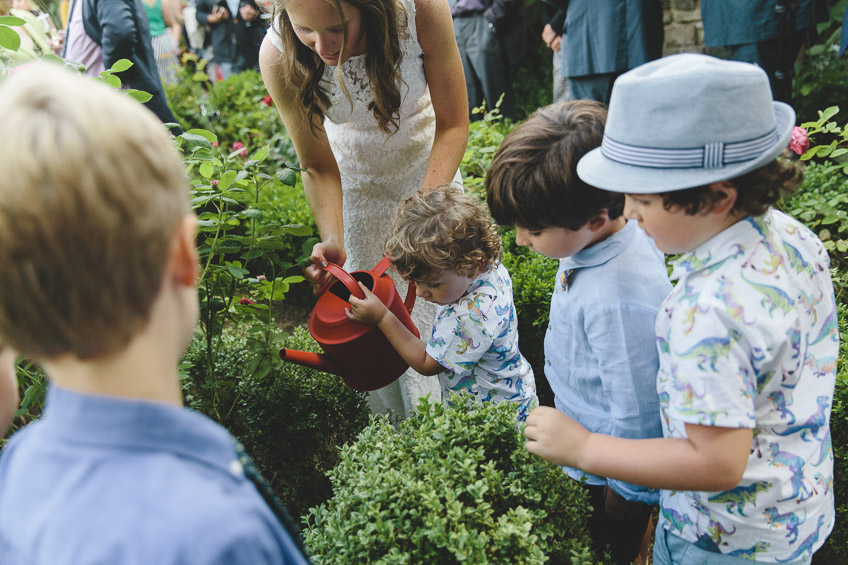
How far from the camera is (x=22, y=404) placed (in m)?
1.83

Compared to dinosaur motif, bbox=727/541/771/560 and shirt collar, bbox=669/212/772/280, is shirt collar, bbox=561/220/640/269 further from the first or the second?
dinosaur motif, bbox=727/541/771/560

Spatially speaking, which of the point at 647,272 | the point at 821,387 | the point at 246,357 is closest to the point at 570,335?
the point at 647,272

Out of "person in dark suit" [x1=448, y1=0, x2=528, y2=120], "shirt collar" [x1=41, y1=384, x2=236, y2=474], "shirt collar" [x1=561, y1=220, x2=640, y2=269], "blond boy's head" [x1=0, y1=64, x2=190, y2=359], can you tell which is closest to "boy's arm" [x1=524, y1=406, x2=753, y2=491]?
"shirt collar" [x1=561, y1=220, x2=640, y2=269]

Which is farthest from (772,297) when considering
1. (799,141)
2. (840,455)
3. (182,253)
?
(799,141)

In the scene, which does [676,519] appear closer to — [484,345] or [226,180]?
[484,345]

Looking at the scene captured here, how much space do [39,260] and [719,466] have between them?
112 centimetres

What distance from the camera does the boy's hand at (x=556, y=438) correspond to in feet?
4.38

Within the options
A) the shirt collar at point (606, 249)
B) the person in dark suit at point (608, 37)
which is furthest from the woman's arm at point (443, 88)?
the person in dark suit at point (608, 37)

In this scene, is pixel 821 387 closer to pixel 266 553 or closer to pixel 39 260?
pixel 266 553

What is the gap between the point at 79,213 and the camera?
0.67 metres

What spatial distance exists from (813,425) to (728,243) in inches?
17.2

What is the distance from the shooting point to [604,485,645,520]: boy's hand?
68.0 inches

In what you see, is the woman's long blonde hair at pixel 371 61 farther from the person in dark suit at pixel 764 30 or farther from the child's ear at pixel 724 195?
the person in dark suit at pixel 764 30

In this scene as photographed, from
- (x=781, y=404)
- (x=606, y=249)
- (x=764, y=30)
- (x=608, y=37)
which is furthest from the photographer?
(x=608, y=37)
